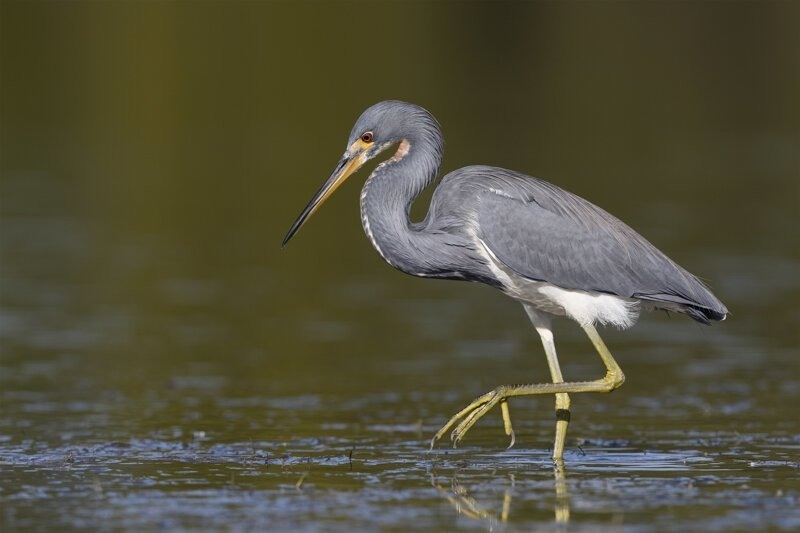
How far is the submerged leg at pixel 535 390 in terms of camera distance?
10.1 m

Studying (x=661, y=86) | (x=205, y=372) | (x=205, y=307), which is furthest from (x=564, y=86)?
(x=205, y=372)

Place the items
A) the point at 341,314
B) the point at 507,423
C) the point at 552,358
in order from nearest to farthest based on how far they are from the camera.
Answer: the point at 507,423 < the point at 552,358 < the point at 341,314

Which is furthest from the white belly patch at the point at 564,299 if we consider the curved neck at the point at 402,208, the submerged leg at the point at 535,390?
the curved neck at the point at 402,208

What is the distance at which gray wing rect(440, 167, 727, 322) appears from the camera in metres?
10.4

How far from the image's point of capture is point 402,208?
10.5 metres

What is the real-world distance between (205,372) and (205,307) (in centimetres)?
322

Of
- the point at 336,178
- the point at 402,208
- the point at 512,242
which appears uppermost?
the point at 336,178

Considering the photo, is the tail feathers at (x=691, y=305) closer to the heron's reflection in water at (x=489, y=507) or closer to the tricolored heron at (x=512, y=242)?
the tricolored heron at (x=512, y=242)

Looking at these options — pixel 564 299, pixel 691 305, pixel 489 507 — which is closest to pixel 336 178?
pixel 564 299

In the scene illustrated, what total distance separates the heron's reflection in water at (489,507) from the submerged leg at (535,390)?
0.77m

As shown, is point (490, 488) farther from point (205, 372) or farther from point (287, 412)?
point (205, 372)

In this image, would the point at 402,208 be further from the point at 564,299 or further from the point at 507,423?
the point at 507,423

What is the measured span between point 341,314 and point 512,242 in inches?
246

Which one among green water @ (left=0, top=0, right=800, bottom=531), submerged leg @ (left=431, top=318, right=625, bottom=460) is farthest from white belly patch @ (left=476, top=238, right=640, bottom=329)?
green water @ (left=0, top=0, right=800, bottom=531)
